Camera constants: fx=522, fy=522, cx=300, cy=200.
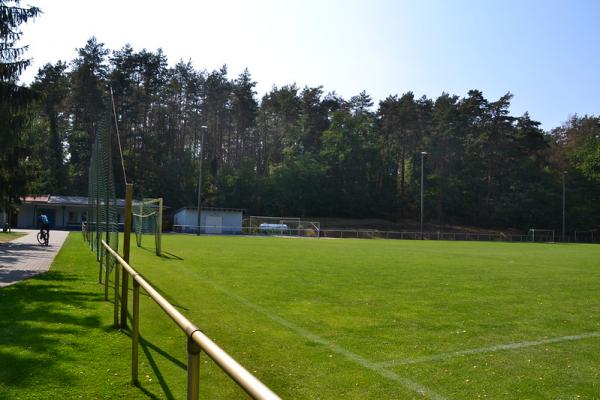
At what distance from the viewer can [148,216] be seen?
85.9 ft

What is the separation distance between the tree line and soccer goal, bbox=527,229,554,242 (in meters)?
4.04

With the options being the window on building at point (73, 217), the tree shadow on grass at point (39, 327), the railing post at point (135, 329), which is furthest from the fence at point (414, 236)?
the railing post at point (135, 329)

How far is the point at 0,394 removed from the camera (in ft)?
14.2

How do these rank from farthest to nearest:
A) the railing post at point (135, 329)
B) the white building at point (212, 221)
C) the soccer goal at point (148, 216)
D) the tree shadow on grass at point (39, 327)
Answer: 1. the white building at point (212, 221)
2. the soccer goal at point (148, 216)
3. the tree shadow on grass at point (39, 327)
4. the railing post at point (135, 329)

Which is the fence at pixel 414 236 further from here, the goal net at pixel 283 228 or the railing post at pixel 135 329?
the railing post at pixel 135 329

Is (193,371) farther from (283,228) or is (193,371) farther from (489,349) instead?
(283,228)

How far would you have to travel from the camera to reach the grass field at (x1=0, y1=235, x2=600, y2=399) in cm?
477

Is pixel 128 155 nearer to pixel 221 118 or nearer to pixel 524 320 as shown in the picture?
pixel 221 118

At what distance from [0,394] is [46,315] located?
3.53m

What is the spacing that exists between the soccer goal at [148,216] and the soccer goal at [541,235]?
51.6 meters

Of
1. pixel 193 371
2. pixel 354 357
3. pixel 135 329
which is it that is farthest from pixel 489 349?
pixel 193 371

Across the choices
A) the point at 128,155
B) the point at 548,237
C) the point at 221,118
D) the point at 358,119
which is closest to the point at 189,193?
the point at 128,155

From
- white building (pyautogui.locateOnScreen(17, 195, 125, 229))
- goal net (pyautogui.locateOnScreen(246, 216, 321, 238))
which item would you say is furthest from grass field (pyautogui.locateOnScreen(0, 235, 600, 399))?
goal net (pyautogui.locateOnScreen(246, 216, 321, 238))

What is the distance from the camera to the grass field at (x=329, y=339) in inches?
188
